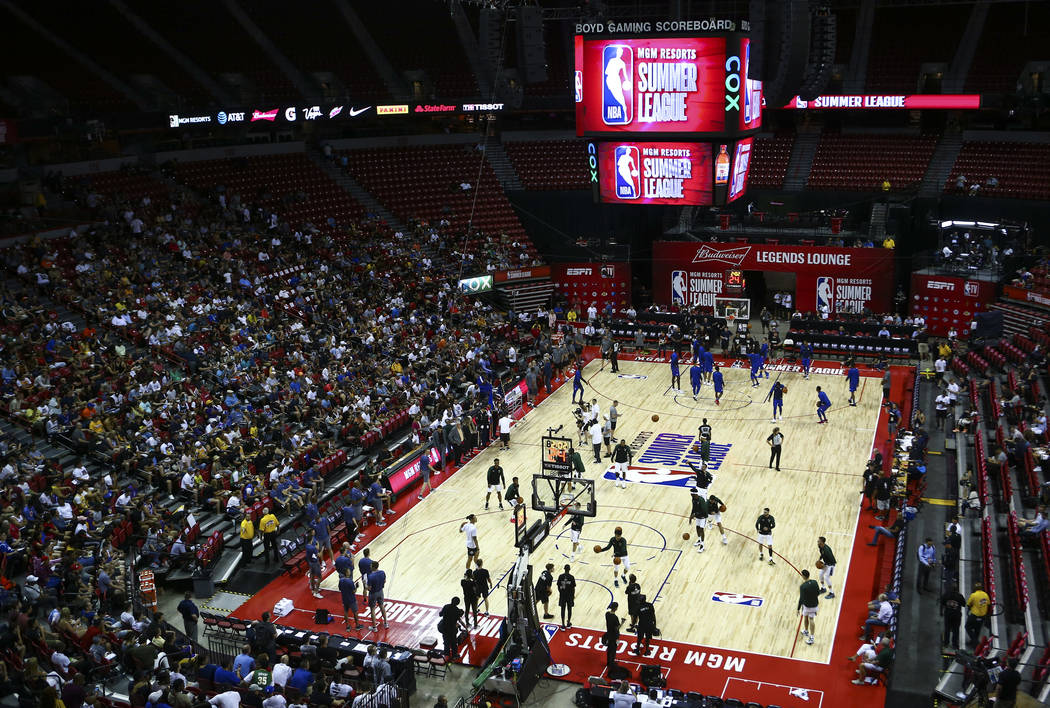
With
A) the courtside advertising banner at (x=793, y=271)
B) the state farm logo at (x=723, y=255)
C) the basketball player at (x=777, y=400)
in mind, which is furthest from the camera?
the state farm logo at (x=723, y=255)

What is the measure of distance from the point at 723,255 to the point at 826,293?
4.66 meters

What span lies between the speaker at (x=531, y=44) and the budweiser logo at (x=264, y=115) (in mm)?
19527

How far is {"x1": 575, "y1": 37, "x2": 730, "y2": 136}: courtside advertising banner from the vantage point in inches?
949

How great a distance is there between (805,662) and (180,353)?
20046 mm

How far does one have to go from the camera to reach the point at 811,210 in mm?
45219

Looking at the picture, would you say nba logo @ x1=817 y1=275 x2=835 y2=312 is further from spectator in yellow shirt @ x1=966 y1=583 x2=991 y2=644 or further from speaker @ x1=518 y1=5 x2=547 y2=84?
spectator in yellow shirt @ x1=966 y1=583 x2=991 y2=644

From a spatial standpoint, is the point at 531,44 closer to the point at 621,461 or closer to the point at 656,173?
the point at 656,173

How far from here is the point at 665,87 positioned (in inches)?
969

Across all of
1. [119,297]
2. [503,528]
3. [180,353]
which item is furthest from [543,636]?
[119,297]

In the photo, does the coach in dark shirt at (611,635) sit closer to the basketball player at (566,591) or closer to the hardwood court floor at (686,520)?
the basketball player at (566,591)

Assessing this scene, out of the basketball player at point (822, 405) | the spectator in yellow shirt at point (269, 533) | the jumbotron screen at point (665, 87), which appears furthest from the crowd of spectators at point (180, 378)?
the jumbotron screen at point (665, 87)

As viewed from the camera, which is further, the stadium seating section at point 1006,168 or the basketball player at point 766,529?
the stadium seating section at point 1006,168

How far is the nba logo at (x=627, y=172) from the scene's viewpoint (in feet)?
84.5

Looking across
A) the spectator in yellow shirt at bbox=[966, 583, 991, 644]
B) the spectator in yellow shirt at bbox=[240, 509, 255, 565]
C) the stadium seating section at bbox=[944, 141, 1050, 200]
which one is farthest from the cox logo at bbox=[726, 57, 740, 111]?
the stadium seating section at bbox=[944, 141, 1050, 200]
